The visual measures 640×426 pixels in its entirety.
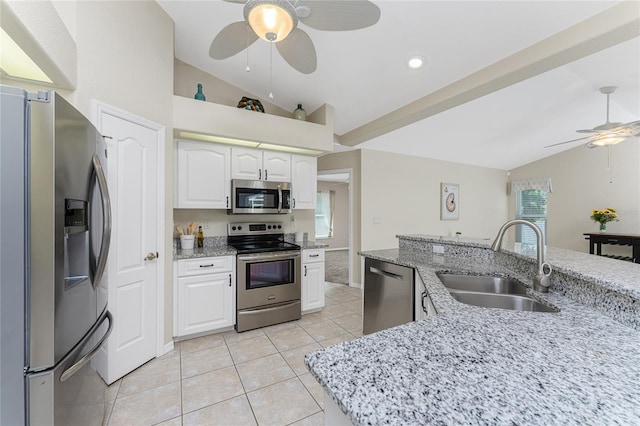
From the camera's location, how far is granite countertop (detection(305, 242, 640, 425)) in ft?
1.70

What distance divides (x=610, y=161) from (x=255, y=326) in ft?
25.2

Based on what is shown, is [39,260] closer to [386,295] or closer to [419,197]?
[386,295]

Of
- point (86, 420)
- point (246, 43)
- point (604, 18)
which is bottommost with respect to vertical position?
point (86, 420)

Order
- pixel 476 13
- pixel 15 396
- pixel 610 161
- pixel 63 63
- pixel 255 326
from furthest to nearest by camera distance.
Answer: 1. pixel 610 161
2. pixel 255 326
3. pixel 476 13
4. pixel 63 63
5. pixel 15 396

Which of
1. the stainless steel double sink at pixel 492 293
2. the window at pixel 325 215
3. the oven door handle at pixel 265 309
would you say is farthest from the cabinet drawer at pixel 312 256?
the window at pixel 325 215

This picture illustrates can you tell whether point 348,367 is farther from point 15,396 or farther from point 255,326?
point 255,326

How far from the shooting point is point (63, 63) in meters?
1.52

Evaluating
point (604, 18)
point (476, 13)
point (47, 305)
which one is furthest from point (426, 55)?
point (47, 305)

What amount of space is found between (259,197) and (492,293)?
7.95 feet

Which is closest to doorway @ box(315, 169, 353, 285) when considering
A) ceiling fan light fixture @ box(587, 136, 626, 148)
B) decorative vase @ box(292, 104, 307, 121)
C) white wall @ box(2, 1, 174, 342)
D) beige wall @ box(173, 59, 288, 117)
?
A: decorative vase @ box(292, 104, 307, 121)

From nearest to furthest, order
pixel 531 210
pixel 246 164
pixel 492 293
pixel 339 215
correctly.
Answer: pixel 492 293 → pixel 246 164 → pixel 531 210 → pixel 339 215

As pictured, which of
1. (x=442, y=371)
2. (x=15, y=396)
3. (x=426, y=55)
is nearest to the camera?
(x=442, y=371)

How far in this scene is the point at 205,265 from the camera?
8.59ft

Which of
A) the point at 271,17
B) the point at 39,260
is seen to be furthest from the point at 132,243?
the point at 271,17
